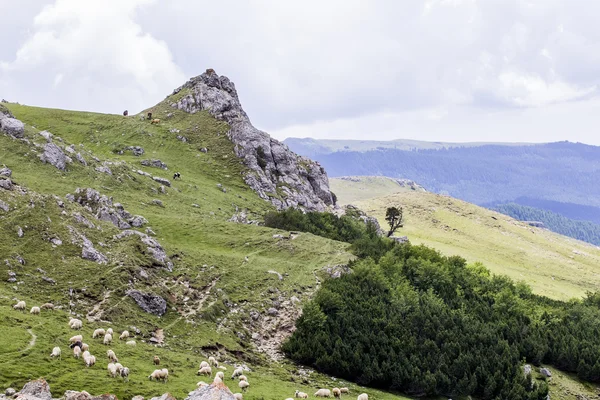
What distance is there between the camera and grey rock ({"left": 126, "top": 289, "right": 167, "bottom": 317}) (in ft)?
156

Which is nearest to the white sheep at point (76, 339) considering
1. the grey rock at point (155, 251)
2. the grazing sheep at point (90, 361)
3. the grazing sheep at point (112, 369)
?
the grazing sheep at point (90, 361)

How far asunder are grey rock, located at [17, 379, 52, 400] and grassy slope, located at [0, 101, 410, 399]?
1307mm

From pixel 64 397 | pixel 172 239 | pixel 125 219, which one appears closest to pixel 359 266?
pixel 172 239

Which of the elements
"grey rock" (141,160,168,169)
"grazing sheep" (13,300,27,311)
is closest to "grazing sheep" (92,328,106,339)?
"grazing sheep" (13,300,27,311)

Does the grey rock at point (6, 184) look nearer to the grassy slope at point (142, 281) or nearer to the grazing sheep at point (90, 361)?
the grassy slope at point (142, 281)

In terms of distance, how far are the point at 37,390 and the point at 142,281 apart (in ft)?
85.0

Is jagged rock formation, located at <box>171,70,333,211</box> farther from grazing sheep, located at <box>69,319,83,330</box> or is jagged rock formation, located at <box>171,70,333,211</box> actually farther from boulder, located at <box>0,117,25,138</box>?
grazing sheep, located at <box>69,319,83,330</box>

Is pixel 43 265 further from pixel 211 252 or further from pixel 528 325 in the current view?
pixel 528 325

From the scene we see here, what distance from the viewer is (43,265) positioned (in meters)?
47.2

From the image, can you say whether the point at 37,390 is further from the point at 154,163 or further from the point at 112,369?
the point at 154,163

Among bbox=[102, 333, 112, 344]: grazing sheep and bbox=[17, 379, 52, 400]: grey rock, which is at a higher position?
bbox=[17, 379, 52, 400]: grey rock

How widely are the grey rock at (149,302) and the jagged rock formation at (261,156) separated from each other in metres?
72.3

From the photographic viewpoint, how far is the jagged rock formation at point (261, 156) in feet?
422

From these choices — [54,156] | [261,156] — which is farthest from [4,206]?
[261,156]
